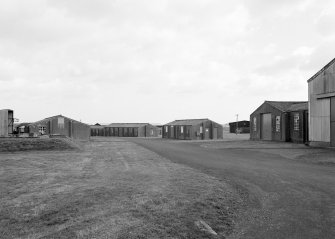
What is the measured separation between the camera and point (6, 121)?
1512 inches

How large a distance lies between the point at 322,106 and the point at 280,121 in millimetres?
14317

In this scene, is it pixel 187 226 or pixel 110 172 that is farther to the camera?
pixel 110 172

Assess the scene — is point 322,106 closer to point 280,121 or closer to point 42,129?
point 280,121

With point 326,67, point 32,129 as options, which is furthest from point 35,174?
point 32,129

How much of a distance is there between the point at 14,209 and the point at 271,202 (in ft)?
24.7

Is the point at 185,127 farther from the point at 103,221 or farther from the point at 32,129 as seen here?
the point at 103,221

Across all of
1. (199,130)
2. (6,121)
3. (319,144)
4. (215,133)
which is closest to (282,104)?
(319,144)

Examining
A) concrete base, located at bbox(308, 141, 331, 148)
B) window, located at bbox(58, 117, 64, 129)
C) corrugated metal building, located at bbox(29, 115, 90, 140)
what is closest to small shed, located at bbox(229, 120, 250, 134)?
corrugated metal building, located at bbox(29, 115, 90, 140)

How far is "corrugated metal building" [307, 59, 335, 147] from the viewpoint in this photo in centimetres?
2844

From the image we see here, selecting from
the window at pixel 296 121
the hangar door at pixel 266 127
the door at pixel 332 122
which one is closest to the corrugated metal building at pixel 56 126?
the hangar door at pixel 266 127

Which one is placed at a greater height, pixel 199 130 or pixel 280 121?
pixel 280 121

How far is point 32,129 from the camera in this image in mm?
53094

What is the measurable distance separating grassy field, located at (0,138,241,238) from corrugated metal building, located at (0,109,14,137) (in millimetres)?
28746

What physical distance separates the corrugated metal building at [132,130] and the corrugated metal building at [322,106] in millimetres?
62439
